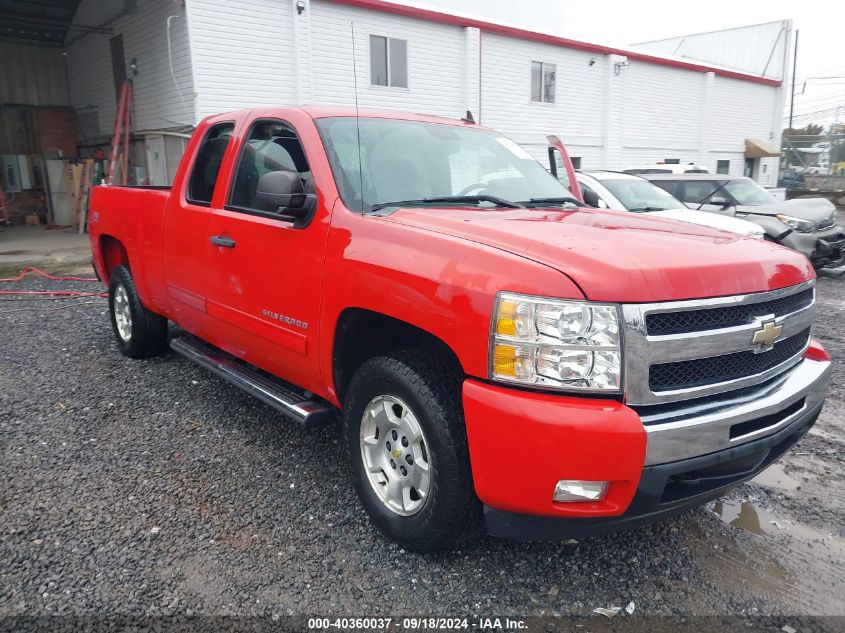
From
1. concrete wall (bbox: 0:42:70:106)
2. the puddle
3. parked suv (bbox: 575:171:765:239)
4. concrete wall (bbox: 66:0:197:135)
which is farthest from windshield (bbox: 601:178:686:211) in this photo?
concrete wall (bbox: 0:42:70:106)

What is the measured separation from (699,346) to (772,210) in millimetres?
8904

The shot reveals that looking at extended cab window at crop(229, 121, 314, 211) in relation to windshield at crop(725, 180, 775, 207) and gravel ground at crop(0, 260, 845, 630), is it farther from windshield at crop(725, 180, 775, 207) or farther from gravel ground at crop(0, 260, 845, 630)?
windshield at crop(725, 180, 775, 207)

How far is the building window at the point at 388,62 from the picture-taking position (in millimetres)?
16312

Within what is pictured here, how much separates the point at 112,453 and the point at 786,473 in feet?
12.9

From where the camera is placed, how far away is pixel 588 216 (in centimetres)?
324

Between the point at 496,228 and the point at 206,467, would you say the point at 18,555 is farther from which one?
the point at 496,228

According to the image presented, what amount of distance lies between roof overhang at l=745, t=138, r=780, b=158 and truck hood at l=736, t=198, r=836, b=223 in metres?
20.1

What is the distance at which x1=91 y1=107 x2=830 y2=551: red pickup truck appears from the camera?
7.02 ft

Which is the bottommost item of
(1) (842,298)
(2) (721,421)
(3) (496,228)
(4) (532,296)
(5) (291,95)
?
(1) (842,298)

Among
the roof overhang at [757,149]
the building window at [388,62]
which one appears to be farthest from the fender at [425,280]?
the roof overhang at [757,149]

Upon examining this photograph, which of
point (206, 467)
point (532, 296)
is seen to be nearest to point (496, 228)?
point (532, 296)

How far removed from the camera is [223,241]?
12.1 ft

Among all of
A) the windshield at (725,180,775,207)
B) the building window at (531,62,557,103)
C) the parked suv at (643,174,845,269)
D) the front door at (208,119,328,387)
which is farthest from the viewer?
the building window at (531,62,557,103)

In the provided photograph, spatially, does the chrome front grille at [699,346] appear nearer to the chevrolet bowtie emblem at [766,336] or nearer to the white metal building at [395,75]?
the chevrolet bowtie emblem at [766,336]
